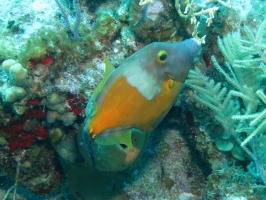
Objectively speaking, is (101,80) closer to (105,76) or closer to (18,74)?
(18,74)

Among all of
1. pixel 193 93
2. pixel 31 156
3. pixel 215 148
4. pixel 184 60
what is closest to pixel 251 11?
pixel 193 93

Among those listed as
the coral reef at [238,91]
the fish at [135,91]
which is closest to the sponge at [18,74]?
the fish at [135,91]

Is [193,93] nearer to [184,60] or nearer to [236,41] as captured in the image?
[236,41]

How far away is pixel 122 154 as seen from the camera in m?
3.12

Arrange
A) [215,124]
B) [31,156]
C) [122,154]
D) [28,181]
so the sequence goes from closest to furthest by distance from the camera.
Result: [122,154], [215,124], [31,156], [28,181]

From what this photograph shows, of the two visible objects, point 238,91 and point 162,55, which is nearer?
point 162,55

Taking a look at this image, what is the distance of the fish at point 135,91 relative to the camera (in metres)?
1.73

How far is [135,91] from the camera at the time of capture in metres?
1.79

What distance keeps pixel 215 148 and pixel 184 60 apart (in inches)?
77.3

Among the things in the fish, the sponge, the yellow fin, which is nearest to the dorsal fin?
the fish

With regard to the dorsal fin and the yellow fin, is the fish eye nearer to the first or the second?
the dorsal fin

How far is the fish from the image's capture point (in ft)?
5.68

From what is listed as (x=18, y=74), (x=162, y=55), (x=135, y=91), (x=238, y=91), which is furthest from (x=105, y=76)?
(x=238, y=91)

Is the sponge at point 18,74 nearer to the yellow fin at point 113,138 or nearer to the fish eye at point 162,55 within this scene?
the yellow fin at point 113,138
